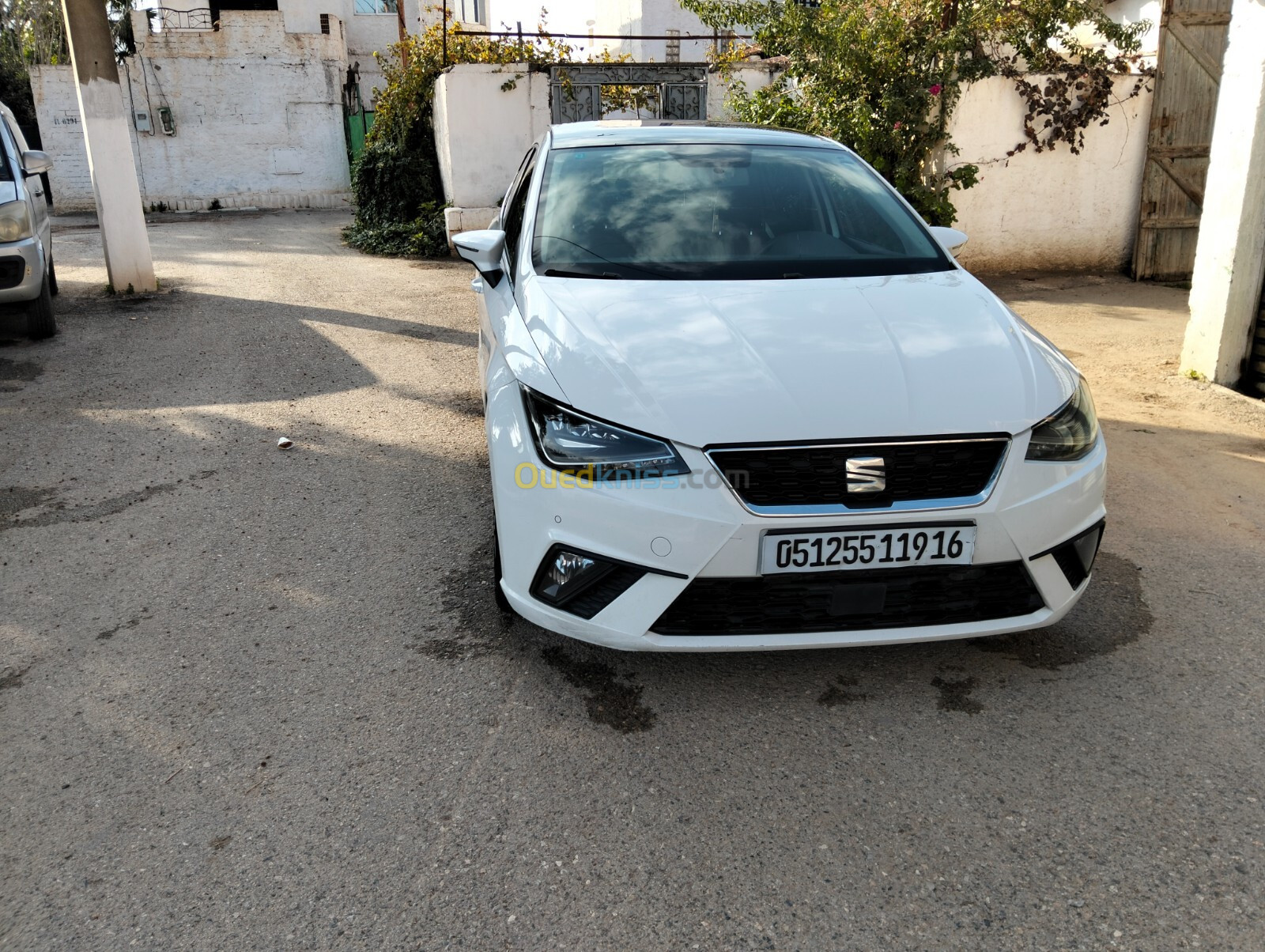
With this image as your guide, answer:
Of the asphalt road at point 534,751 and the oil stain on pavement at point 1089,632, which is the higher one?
the asphalt road at point 534,751

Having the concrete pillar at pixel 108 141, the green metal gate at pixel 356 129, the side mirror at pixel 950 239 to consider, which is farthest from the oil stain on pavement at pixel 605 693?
the green metal gate at pixel 356 129

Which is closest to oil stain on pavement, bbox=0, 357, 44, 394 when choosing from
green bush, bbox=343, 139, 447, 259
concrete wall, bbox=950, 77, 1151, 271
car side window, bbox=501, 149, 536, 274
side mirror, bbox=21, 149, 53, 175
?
side mirror, bbox=21, 149, 53, 175

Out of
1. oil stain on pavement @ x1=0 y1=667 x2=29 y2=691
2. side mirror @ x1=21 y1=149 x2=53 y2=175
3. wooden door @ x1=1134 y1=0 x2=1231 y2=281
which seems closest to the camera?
oil stain on pavement @ x1=0 y1=667 x2=29 y2=691

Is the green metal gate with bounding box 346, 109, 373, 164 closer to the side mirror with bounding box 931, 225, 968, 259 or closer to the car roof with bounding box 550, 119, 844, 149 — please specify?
the car roof with bounding box 550, 119, 844, 149

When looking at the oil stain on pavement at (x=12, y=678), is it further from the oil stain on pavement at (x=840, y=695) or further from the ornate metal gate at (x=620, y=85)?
the ornate metal gate at (x=620, y=85)


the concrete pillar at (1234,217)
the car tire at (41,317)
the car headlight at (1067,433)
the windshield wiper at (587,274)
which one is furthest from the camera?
the car tire at (41,317)

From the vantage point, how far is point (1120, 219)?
10.1 meters

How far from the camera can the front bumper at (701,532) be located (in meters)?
2.52

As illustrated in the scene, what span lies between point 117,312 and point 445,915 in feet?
26.4

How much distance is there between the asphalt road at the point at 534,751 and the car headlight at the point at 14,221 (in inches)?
129

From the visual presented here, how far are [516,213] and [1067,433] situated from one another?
2.55 metres

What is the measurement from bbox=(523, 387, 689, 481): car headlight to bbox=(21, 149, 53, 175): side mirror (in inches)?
278

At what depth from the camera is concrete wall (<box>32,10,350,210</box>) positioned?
19.8 metres

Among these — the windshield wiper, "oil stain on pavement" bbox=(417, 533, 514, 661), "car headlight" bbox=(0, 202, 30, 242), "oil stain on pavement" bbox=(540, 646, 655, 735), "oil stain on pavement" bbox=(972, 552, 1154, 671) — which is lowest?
"oil stain on pavement" bbox=(972, 552, 1154, 671)
